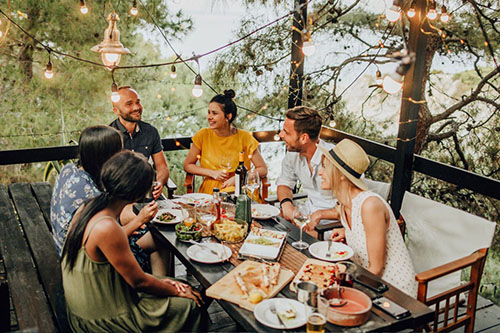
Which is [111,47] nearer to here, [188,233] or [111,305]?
[188,233]

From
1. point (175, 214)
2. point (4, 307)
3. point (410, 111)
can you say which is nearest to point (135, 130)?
point (175, 214)

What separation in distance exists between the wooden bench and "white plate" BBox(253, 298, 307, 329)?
75 centimetres

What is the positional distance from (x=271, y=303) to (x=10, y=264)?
1.42 m

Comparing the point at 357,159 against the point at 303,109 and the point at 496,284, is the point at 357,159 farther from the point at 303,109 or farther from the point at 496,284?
the point at 496,284

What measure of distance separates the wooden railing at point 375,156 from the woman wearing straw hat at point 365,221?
Result: 1.01 m

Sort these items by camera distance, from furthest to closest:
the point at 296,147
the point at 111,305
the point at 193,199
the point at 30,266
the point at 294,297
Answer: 1. the point at 296,147
2. the point at 193,199
3. the point at 30,266
4. the point at 111,305
5. the point at 294,297

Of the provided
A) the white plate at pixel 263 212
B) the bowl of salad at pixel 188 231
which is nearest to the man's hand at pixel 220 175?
the white plate at pixel 263 212

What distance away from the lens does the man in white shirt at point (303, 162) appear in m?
3.03

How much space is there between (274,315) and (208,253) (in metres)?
0.55

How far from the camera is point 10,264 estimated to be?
2363mm

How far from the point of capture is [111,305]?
1.91 meters

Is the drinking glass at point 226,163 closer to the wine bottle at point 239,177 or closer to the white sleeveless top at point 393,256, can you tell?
the wine bottle at point 239,177

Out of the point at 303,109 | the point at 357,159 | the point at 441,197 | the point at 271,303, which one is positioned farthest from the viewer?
the point at 441,197

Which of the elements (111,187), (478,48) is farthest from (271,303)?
(478,48)
